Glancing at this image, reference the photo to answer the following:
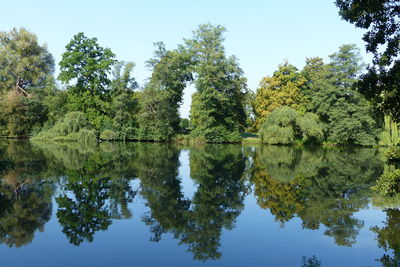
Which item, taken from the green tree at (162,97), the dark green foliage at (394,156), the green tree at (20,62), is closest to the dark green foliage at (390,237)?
the dark green foliage at (394,156)

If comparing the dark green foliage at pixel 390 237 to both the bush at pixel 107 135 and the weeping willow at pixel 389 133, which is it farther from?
the bush at pixel 107 135

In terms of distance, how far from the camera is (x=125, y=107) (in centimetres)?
4212

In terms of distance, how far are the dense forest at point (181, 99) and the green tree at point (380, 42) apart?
2742 cm

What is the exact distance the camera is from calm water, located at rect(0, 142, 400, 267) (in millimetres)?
6359

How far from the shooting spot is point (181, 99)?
4394 cm

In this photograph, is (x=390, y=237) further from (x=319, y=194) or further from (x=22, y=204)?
(x=22, y=204)

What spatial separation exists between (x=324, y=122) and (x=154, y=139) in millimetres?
21315

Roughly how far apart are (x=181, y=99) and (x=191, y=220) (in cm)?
3606

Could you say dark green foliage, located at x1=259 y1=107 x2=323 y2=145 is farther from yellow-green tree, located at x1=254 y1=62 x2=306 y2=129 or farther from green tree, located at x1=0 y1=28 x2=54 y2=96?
green tree, located at x1=0 y1=28 x2=54 y2=96

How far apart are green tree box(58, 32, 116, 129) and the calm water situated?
1081 inches

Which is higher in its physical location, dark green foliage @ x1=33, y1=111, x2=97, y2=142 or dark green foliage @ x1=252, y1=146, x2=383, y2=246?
dark green foliage @ x1=33, y1=111, x2=97, y2=142

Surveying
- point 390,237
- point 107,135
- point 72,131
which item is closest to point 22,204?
point 390,237

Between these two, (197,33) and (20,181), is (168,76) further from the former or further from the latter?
(20,181)

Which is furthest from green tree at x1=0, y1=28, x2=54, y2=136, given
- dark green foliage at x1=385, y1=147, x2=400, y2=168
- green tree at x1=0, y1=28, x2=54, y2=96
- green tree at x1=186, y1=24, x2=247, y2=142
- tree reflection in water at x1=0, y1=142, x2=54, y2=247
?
dark green foliage at x1=385, y1=147, x2=400, y2=168
